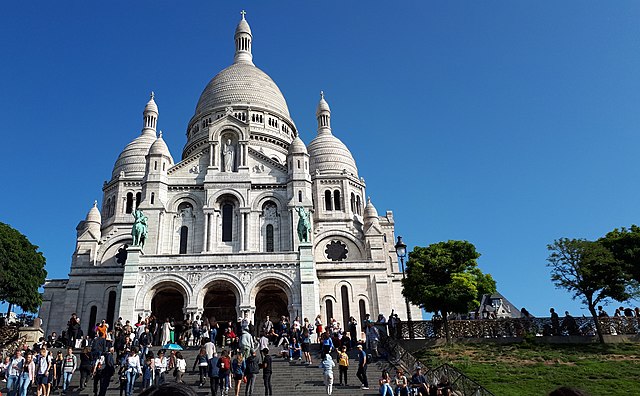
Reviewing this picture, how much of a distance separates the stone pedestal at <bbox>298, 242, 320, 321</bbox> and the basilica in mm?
66

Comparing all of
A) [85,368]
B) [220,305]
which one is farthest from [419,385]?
[220,305]

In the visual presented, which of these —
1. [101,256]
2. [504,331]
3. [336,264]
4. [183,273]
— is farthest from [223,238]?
[504,331]

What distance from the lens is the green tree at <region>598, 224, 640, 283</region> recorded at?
98.5ft

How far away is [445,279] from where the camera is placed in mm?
31516

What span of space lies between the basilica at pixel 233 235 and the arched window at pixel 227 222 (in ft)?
0.25

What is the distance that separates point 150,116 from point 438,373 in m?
48.4

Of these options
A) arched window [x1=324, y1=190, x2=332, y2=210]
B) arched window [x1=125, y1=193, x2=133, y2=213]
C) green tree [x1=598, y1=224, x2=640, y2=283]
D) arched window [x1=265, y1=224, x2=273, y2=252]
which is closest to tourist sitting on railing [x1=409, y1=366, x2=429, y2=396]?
green tree [x1=598, y1=224, x2=640, y2=283]

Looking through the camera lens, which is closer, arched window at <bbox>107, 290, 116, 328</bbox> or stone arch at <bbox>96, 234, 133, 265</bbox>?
arched window at <bbox>107, 290, 116, 328</bbox>

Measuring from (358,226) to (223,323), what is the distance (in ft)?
57.2

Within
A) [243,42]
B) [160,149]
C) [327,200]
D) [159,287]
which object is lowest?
[159,287]

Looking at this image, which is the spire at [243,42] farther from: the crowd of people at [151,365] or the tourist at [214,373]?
the tourist at [214,373]

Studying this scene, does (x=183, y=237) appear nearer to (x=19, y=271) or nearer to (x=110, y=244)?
(x=110, y=244)

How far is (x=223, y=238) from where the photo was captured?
41062mm

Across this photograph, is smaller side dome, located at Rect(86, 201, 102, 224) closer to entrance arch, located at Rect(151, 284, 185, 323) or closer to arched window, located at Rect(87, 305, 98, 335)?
arched window, located at Rect(87, 305, 98, 335)
